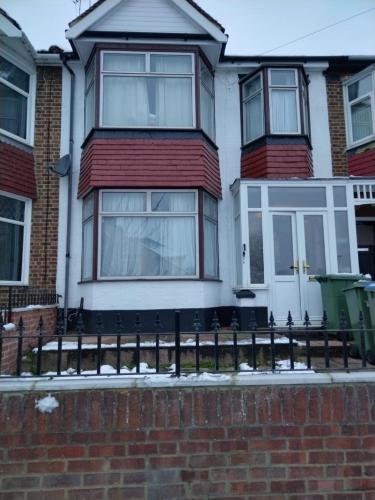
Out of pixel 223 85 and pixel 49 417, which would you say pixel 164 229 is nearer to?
pixel 223 85

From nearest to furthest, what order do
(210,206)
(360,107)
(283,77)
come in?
(210,206) → (283,77) → (360,107)

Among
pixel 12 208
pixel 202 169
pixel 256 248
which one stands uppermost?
pixel 202 169

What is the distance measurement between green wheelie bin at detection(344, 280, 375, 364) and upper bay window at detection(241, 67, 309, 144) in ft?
15.3

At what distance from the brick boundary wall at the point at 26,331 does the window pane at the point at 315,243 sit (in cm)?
488

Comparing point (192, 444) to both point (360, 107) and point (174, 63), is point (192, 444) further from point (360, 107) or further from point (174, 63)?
point (360, 107)

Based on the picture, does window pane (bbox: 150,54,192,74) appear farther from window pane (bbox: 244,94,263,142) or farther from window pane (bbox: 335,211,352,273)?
window pane (bbox: 335,211,352,273)

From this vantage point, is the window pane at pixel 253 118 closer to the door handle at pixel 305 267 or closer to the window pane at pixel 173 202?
the window pane at pixel 173 202

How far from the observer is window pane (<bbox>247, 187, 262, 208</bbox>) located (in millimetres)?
7782

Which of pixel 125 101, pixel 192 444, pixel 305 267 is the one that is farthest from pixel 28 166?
pixel 192 444

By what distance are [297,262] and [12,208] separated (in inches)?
230

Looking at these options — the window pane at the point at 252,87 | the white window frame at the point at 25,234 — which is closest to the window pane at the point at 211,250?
the window pane at the point at 252,87

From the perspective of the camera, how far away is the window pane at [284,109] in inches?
350

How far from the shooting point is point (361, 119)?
931 cm

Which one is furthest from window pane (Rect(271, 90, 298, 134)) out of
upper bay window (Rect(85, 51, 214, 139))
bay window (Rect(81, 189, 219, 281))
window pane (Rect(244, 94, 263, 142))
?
bay window (Rect(81, 189, 219, 281))
